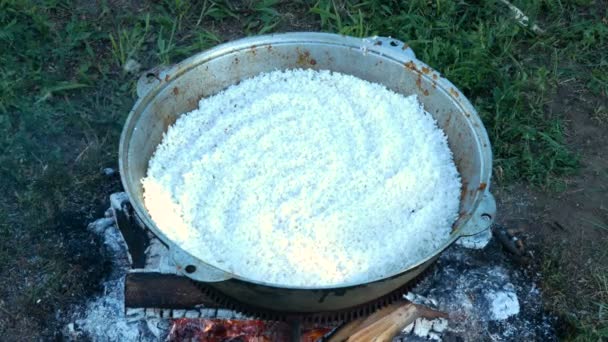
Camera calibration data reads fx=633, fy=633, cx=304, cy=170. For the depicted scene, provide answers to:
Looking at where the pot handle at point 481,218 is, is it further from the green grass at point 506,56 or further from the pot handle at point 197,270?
the green grass at point 506,56

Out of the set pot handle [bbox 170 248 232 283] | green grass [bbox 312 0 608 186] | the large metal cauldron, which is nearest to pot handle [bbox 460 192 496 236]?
the large metal cauldron

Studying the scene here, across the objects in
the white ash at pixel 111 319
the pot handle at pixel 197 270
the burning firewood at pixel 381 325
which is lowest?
the white ash at pixel 111 319

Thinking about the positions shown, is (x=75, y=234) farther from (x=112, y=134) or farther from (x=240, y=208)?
(x=240, y=208)

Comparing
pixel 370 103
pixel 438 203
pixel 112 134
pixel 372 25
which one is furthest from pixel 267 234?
pixel 372 25

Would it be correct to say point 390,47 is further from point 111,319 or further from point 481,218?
point 111,319

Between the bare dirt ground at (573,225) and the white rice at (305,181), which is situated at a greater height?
the white rice at (305,181)

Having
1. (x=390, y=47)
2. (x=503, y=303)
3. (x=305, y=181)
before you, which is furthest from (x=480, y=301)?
(x=390, y=47)

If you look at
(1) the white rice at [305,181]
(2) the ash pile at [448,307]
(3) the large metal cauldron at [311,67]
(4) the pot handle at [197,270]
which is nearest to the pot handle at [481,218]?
(3) the large metal cauldron at [311,67]

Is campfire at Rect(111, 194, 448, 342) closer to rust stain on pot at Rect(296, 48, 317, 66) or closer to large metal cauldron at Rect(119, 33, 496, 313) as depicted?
large metal cauldron at Rect(119, 33, 496, 313)
